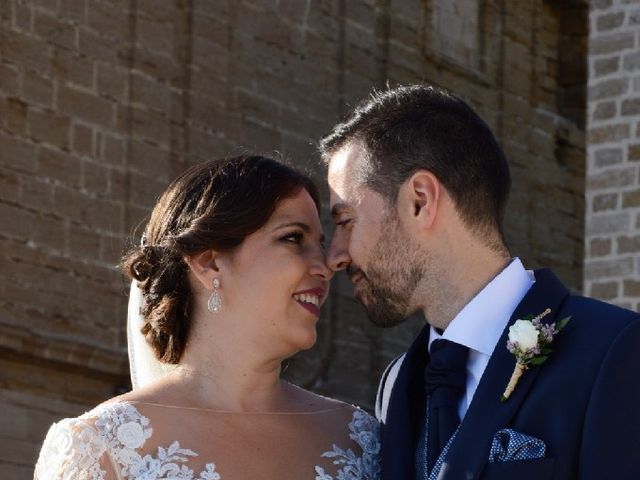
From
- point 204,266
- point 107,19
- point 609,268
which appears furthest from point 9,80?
point 204,266

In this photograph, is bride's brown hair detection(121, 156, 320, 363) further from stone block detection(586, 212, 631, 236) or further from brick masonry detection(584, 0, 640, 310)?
stone block detection(586, 212, 631, 236)

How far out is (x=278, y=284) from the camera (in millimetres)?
5109

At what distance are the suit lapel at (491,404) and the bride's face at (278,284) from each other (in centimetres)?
66

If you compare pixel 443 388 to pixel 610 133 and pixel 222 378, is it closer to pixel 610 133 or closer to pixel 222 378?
pixel 222 378

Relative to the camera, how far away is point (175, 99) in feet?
46.7

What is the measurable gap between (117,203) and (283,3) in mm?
2781

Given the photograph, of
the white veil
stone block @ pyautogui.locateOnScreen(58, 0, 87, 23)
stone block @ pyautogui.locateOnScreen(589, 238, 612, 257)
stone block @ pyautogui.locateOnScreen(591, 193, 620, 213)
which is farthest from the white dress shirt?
stone block @ pyautogui.locateOnScreen(58, 0, 87, 23)

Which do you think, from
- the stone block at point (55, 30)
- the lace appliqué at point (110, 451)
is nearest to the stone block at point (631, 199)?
the stone block at point (55, 30)

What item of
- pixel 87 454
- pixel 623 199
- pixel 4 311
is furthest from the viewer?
pixel 4 311

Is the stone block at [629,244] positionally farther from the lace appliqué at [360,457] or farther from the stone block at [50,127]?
the lace appliqué at [360,457]

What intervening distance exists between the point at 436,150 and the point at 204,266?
80cm

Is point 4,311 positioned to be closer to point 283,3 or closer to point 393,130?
point 283,3

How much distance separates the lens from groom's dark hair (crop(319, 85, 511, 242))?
15.8 ft

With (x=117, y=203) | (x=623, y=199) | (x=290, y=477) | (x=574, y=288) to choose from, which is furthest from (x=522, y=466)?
(x=574, y=288)
